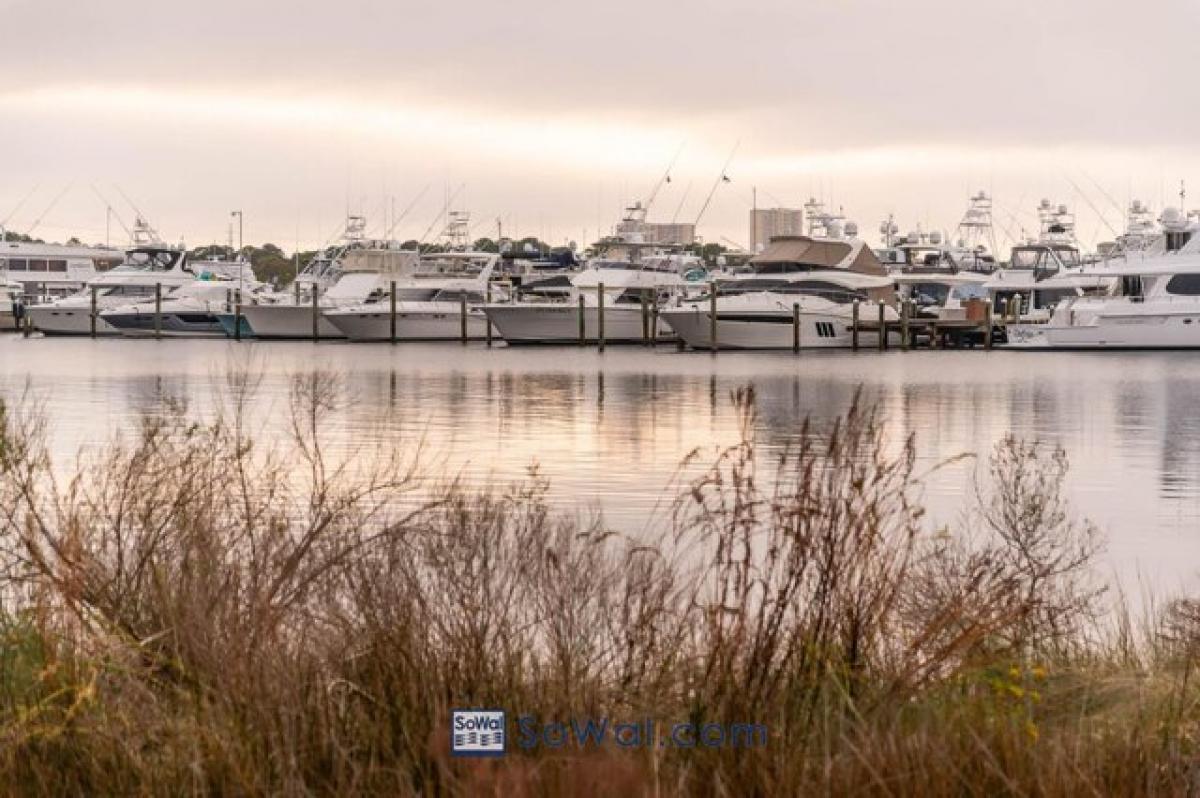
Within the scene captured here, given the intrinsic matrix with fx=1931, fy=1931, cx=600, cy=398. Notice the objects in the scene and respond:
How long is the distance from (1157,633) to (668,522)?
7723 millimetres

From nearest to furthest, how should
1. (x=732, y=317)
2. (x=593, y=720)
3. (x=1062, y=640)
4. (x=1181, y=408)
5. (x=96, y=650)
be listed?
(x=593, y=720) → (x=96, y=650) → (x=1062, y=640) → (x=1181, y=408) → (x=732, y=317)

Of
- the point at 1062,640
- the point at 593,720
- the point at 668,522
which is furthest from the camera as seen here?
the point at 668,522

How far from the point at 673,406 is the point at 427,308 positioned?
142ft

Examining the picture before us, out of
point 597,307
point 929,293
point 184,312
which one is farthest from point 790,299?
point 184,312

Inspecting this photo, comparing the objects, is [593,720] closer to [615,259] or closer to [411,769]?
[411,769]

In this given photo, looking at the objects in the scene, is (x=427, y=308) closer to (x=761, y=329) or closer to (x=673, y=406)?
(x=761, y=329)

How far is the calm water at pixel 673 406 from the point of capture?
2534 cm

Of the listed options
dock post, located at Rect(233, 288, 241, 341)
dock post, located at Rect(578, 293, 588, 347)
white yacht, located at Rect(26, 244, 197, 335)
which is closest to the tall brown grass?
dock post, located at Rect(578, 293, 588, 347)

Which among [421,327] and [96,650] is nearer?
[96,650]

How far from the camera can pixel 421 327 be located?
291 ft

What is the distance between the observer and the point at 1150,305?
6819 centimetres

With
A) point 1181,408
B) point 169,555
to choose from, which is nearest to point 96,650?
point 169,555

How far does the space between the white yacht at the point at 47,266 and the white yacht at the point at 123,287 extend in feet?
94.0

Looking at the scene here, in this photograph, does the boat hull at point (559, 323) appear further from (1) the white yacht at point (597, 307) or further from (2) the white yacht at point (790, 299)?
(2) the white yacht at point (790, 299)
